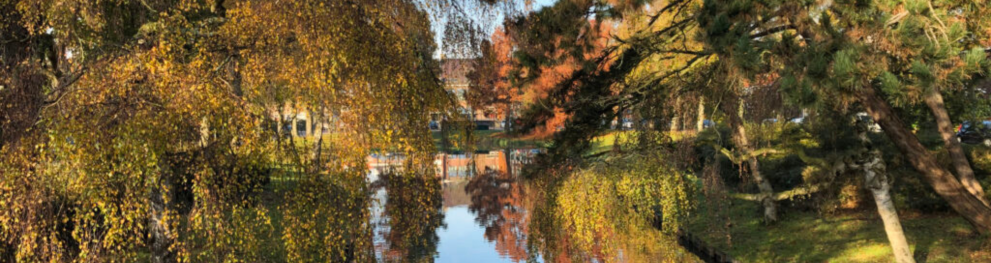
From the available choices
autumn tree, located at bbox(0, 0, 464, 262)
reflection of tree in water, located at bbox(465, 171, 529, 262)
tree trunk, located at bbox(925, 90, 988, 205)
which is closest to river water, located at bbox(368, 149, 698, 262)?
reflection of tree in water, located at bbox(465, 171, 529, 262)

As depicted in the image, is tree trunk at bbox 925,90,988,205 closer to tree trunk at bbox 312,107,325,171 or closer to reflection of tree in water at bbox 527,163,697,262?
reflection of tree in water at bbox 527,163,697,262

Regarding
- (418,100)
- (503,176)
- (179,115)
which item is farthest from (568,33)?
(503,176)

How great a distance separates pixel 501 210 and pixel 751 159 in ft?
29.0

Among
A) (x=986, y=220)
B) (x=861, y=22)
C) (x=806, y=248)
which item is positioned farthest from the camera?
(x=806, y=248)

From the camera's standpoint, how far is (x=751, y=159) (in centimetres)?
1327

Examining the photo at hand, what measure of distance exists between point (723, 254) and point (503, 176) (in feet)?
51.5

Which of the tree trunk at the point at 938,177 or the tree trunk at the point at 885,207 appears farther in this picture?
the tree trunk at the point at 885,207

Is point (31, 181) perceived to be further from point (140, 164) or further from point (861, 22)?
A: point (861, 22)

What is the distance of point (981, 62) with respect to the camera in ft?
20.2

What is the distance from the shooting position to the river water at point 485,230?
777 cm

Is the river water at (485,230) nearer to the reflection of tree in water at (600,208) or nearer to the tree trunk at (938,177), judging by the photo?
the reflection of tree in water at (600,208)

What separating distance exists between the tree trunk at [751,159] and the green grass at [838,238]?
272 millimetres

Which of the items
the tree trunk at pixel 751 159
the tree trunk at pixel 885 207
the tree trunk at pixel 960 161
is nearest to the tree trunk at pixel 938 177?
the tree trunk at pixel 960 161

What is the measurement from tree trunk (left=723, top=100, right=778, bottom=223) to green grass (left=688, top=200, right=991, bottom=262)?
0.89 feet
